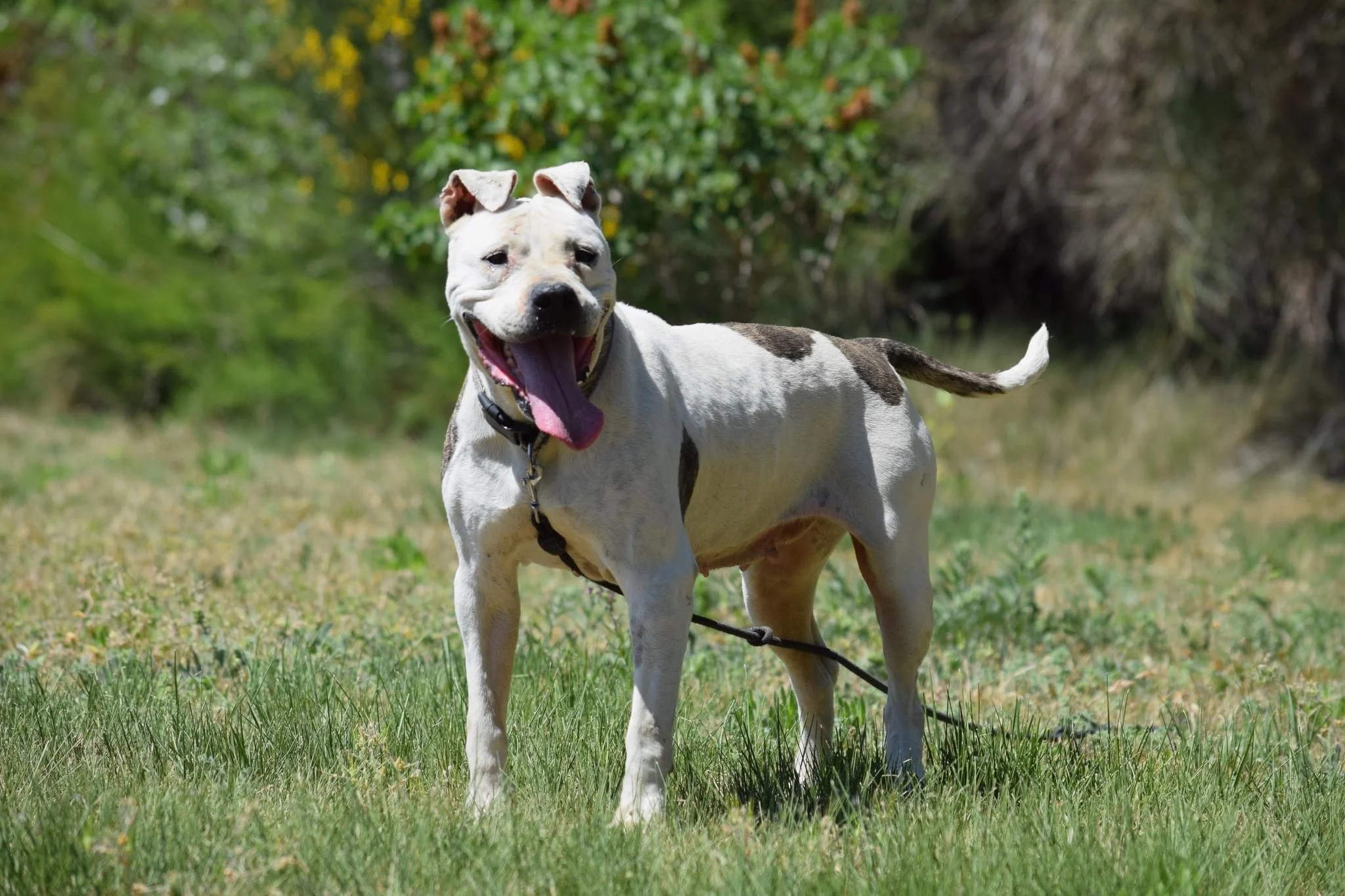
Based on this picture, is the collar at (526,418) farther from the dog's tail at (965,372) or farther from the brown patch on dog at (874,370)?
the dog's tail at (965,372)

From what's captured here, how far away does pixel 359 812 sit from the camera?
11.4 ft

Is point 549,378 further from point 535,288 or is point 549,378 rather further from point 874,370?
point 874,370

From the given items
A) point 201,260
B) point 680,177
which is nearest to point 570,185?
point 680,177

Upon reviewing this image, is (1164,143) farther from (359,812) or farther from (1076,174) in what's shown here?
(359,812)

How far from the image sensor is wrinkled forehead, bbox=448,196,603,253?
3.64m

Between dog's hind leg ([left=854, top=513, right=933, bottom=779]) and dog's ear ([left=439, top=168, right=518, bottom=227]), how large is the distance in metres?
1.47

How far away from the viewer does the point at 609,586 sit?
4125 millimetres

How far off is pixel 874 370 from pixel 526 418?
1330 millimetres

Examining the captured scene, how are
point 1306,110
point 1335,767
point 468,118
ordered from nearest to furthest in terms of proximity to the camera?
1. point 1335,767
2. point 468,118
3. point 1306,110

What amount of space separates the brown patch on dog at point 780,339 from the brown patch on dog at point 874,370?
0.14m

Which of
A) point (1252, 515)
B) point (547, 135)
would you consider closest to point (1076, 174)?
point (1252, 515)

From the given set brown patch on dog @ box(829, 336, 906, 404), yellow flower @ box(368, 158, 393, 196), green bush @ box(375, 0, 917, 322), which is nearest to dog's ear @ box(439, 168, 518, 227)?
brown patch on dog @ box(829, 336, 906, 404)

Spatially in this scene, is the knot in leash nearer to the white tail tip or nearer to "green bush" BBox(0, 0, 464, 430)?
the white tail tip

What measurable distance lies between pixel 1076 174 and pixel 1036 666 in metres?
7.20
